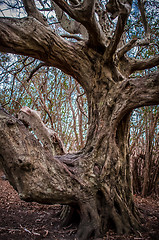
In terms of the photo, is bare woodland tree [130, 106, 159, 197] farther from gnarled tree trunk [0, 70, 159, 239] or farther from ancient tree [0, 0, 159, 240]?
gnarled tree trunk [0, 70, 159, 239]

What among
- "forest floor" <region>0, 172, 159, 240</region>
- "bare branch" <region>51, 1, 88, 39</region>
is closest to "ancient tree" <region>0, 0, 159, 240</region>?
"forest floor" <region>0, 172, 159, 240</region>

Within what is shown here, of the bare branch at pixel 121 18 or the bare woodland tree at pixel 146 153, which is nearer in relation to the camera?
the bare branch at pixel 121 18

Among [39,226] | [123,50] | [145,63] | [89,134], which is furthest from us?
[145,63]

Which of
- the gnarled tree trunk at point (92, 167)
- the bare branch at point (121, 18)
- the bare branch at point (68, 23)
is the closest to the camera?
the gnarled tree trunk at point (92, 167)

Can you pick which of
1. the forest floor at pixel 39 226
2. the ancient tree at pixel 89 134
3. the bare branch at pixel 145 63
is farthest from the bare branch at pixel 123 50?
the forest floor at pixel 39 226

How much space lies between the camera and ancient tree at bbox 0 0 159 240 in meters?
1.98

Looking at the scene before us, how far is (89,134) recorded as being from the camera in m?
2.70

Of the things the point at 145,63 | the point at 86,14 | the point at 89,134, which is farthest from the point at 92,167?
the point at 145,63

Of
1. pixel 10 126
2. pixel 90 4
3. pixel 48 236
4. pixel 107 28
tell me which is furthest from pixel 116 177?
pixel 107 28

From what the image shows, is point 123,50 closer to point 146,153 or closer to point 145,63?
point 145,63

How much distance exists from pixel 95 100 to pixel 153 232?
6.09ft

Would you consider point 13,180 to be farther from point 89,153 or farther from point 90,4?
point 90,4

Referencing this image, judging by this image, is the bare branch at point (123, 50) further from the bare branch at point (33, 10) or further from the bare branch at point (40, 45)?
the bare branch at point (33, 10)

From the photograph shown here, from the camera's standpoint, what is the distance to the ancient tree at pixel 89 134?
1979 mm
